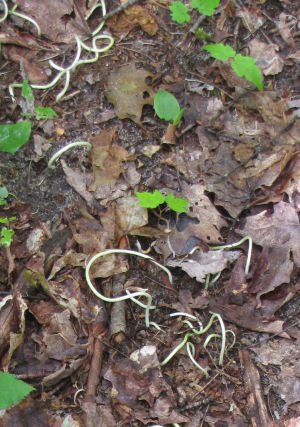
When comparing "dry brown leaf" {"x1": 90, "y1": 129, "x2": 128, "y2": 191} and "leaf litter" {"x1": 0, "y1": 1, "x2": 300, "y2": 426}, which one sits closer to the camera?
"leaf litter" {"x1": 0, "y1": 1, "x2": 300, "y2": 426}

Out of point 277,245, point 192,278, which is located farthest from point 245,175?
point 192,278

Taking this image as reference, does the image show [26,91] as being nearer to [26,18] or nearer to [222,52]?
[26,18]

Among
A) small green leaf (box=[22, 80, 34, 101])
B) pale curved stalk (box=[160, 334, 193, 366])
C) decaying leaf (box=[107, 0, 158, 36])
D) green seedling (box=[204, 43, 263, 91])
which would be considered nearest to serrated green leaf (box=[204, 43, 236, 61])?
green seedling (box=[204, 43, 263, 91])

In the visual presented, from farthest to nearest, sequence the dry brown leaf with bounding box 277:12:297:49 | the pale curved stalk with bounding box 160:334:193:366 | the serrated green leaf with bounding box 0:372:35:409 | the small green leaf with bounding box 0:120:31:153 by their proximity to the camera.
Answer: the dry brown leaf with bounding box 277:12:297:49
the small green leaf with bounding box 0:120:31:153
the pale curved stalk with bounding box 160:334:193:366
the serrated green leaf with bounding box 0:372:35:409

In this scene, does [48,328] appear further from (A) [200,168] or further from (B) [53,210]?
(A) [200,168]

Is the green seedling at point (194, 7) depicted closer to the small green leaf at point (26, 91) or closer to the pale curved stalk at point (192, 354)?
the small green leaf at point (26, 91)

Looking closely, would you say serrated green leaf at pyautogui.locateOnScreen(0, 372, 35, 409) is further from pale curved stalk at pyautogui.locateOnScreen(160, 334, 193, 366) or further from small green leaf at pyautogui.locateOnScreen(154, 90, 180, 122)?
small green leaf at pyautogui.locateOnScreen(154, 90, 180, 122)

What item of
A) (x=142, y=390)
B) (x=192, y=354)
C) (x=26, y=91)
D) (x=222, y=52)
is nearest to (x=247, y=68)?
(x=222, y=52)
